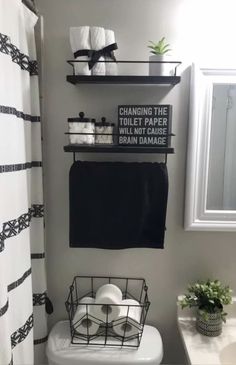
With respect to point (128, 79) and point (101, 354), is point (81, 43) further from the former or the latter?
point (101, 354)

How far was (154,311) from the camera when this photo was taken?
4.58ft

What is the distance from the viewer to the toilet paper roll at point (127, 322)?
3.98 ft

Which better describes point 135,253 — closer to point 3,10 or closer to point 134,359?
point 134,359

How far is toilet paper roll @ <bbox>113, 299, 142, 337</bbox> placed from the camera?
47.8 inches

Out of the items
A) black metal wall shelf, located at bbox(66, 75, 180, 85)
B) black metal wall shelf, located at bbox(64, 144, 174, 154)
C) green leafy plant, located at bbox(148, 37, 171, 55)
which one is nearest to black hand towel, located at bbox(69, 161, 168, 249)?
black metal wall shelf, located at bbox(64, 144, 174, 154)

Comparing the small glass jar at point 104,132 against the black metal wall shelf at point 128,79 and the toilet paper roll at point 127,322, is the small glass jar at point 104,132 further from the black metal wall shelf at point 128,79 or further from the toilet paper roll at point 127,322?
the toilet paper roll at point 127,322

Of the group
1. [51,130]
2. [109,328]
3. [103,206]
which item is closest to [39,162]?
[51,130]

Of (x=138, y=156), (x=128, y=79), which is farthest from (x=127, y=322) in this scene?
(x=128, y=79)

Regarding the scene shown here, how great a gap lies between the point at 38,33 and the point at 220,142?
0.86 m

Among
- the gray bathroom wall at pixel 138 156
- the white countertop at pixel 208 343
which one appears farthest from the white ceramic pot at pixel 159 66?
the white countertop at pixel 208 343

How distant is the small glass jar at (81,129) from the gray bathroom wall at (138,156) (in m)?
0.13

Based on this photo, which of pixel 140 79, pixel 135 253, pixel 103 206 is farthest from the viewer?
pixel 135 253

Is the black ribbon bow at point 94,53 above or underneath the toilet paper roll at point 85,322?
above

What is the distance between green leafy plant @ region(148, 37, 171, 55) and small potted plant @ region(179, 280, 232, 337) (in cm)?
95
